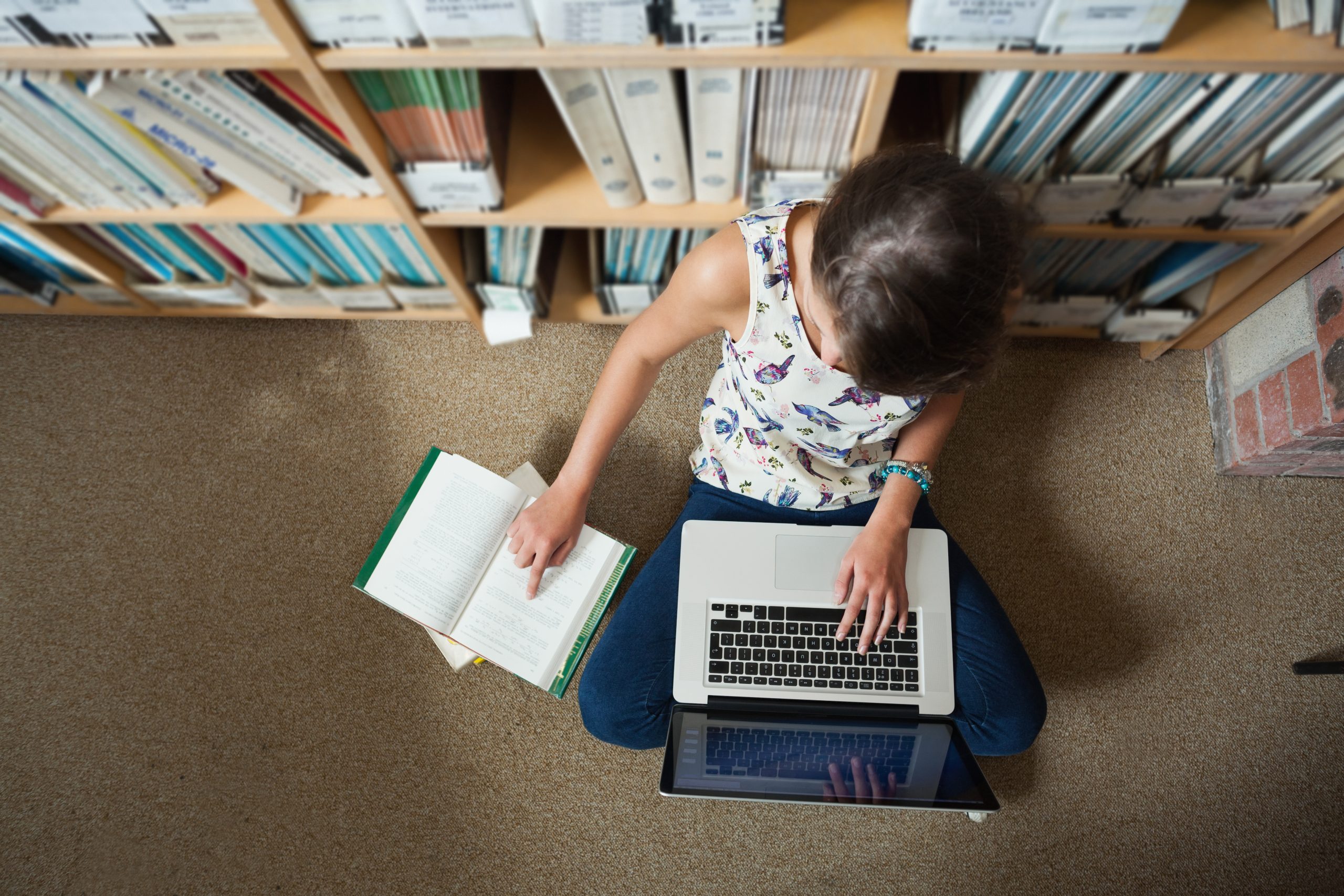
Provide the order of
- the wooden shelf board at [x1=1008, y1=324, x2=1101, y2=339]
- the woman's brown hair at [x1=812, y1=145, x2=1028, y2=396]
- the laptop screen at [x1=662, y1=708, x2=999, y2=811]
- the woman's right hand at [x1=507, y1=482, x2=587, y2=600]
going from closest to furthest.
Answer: the woman's brown hair at [x1=812, y1=145, x2=1028, y2=396] → the laptop screen at [x1=662, y1=708, x2=999, y2=811] → the woman's right hand at [x1=507, y1=482, x2=587, y2=600] → the wooden shelf board at [x1=1008, y1=324, x2=1101, y2=339]

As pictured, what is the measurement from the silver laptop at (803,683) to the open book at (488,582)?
0.55ft

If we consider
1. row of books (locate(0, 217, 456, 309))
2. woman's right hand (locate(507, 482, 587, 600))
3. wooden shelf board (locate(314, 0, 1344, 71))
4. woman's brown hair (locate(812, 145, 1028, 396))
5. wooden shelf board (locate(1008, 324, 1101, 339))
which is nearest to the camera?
woman's brown hair (locate(812, 145, 1028, 396))

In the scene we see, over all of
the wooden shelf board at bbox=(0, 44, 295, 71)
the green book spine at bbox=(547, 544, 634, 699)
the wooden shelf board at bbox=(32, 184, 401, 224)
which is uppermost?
the wooden shelf board at bbox=(0, 44, 295, 71)

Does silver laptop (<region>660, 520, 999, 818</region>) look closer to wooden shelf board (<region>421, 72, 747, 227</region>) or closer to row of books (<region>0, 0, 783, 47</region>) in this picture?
wooden shelf board (<region>421, 72, 747, 227</region>)

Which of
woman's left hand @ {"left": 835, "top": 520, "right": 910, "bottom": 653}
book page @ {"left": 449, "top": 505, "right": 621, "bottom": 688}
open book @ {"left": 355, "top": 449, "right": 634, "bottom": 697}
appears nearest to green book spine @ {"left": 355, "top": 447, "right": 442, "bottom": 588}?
open book @ {"left": 355, "top": 449, "right": 634, "bottom": 697}

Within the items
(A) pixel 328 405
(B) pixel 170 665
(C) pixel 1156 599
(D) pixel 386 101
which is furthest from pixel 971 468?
(B) pixel 170 665

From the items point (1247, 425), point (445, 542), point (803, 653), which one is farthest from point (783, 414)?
point (1247, 425)

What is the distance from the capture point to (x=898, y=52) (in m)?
0.77

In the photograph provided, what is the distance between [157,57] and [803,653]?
104cm

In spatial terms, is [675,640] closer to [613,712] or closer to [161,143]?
[613,712]

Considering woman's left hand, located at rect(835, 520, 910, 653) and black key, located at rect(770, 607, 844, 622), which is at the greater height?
woman's left hand, located at rect(835, 520, 910, 653)

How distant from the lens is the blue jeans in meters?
1.05

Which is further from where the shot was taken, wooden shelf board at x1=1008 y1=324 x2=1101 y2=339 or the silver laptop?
wooden shelf board at x1=1008 y1=324 x2=1101 y2=339

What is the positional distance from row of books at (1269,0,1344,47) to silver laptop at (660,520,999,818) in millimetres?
676
